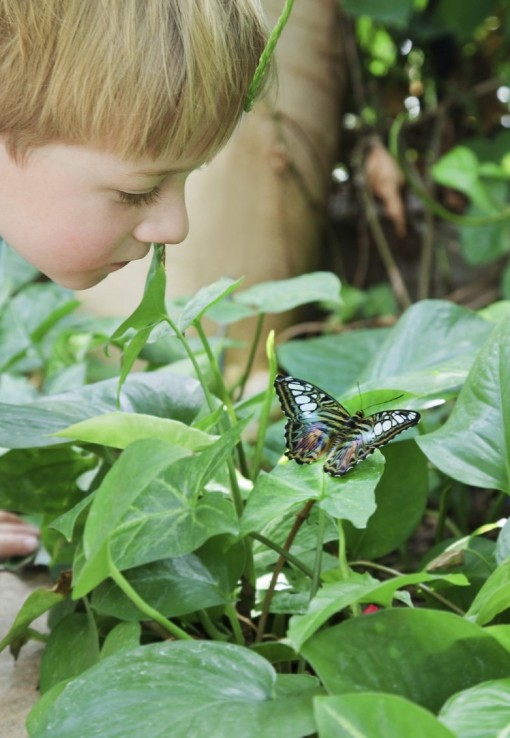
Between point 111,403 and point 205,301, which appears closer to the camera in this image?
point 205,301

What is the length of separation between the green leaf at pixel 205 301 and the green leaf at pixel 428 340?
23cm

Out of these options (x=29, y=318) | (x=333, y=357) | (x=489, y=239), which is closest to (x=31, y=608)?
(x=333, y=357)

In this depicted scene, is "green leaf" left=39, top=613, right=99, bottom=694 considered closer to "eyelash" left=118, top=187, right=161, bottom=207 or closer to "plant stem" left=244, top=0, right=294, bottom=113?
"eyelash" left=118, top=187, right=161, bottom=207

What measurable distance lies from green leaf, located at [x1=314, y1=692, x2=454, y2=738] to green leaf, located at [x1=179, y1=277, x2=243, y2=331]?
38 cm

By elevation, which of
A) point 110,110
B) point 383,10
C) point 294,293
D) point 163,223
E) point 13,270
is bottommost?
point 13,270

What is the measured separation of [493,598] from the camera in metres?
0.55

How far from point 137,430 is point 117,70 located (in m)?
0.33

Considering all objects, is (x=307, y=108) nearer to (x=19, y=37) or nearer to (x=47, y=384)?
(x=47, y=384)

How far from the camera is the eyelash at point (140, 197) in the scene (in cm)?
85

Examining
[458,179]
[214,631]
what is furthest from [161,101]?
[458,179]

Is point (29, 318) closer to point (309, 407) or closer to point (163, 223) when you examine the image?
point (163, 223)

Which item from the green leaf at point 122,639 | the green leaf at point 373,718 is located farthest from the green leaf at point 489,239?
the green leaf at point 373,718

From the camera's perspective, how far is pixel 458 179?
5.95ft

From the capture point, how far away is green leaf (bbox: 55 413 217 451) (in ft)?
2.06
